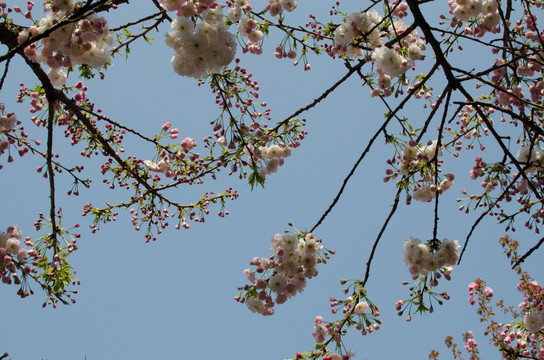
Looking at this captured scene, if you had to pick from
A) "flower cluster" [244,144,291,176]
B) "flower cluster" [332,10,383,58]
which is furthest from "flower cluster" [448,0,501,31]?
"flower cluster" [244,144,291,176]

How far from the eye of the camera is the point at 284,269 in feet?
9.23

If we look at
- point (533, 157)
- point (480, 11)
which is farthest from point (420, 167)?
point (480, 11)

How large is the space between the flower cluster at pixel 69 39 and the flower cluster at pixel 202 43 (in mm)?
383

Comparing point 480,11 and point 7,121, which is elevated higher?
point 480,11

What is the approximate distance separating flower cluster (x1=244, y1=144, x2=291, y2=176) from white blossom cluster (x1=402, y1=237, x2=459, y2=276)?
113cm

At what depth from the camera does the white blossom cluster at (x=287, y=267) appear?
2.79 metres

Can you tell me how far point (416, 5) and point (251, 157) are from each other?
1.50 metres

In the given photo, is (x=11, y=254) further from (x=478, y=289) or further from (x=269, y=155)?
(x=478, y=289)

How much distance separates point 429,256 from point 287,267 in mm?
936

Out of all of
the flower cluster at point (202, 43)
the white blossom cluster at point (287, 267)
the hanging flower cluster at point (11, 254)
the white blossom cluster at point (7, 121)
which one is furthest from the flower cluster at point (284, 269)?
the white blossom cluster at point (7, 121)

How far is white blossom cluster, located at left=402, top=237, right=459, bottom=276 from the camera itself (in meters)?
2.83

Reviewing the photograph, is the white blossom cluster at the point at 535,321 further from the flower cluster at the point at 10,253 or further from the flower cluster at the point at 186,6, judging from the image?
the flower cluster at the point at 10,253

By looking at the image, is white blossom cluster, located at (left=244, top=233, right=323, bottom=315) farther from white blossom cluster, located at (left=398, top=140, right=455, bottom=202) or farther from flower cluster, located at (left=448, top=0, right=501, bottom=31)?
flower cluster, located at (left=448, top=0, right=501, bottom=31)

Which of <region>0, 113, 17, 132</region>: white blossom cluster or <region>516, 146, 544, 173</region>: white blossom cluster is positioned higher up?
<region>0, 113, 17, 132</region>: white blossom cluster
